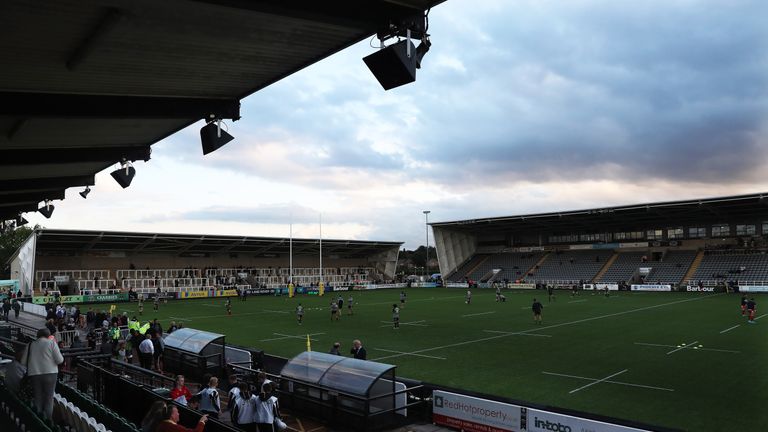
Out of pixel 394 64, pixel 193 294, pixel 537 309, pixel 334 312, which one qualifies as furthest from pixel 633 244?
pixel 394 64

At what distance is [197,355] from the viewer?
17.3 m

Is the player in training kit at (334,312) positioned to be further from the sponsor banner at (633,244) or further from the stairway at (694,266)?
the sponsor banner at (633,244)

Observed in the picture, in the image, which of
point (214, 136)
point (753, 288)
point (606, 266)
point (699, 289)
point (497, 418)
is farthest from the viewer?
point (606, 266)

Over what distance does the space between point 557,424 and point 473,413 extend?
2.09 meters

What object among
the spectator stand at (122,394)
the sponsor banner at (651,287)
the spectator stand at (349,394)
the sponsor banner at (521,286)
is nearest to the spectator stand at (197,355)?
the spectator stand at (349,394)

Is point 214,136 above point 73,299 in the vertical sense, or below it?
above

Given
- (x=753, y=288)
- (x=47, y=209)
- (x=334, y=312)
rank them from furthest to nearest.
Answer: (x=753, y=288) < (x=334, y=312) < (x=47, y=209)

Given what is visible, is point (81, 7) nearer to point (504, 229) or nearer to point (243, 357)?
point (243, 357)

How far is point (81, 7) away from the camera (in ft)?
18.4

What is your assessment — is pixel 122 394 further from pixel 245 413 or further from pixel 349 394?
pixel 349 394

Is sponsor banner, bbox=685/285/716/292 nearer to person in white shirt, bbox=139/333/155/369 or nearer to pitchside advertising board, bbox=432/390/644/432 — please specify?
pitchside advertising board, bbox=432/390/644/432

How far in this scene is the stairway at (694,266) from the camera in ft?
205

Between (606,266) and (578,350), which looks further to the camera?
(606,266)

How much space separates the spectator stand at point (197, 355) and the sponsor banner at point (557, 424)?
10.5m
